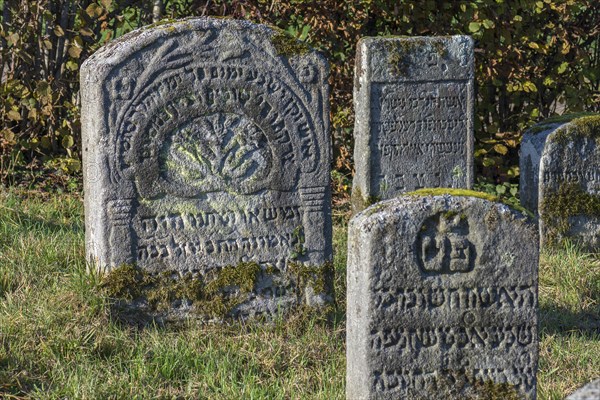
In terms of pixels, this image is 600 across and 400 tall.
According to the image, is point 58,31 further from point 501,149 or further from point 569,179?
point 569,179

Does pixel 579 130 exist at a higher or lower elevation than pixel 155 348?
higher

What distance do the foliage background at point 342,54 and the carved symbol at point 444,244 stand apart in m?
4.25

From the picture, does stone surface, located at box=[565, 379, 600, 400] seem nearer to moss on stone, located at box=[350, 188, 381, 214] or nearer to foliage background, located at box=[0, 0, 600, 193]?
moss on stone, located at box=[350, 188, 381, 214]

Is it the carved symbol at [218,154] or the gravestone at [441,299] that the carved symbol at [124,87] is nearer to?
the carved symbol at [218,154]

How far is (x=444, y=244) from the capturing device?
3.91 m

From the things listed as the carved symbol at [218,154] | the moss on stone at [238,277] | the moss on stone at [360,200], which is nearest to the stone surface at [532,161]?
the moss on stone at [360,200]

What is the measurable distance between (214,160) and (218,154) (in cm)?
4

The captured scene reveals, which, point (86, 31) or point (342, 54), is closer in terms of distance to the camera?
point (86, 31)

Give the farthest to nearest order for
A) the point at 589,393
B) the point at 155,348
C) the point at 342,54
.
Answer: the point at 342,54 < the point at 155,348 < the point at 589,393

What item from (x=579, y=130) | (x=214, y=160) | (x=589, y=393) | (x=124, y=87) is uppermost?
(x=124, y=87)

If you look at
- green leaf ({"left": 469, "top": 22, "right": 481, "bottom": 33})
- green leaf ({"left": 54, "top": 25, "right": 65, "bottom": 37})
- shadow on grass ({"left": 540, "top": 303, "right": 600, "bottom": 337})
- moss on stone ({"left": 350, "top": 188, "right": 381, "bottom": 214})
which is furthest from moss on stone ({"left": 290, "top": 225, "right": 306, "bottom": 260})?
green leaf ({"left": 469, "top": 22, "right": 481, "bottom": 33})

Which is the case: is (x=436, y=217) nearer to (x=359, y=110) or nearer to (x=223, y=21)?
(x=223, y=21)

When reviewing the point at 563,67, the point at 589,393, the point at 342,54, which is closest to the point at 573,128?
the point at 563,67

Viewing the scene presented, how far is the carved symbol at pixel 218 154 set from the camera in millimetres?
5191
